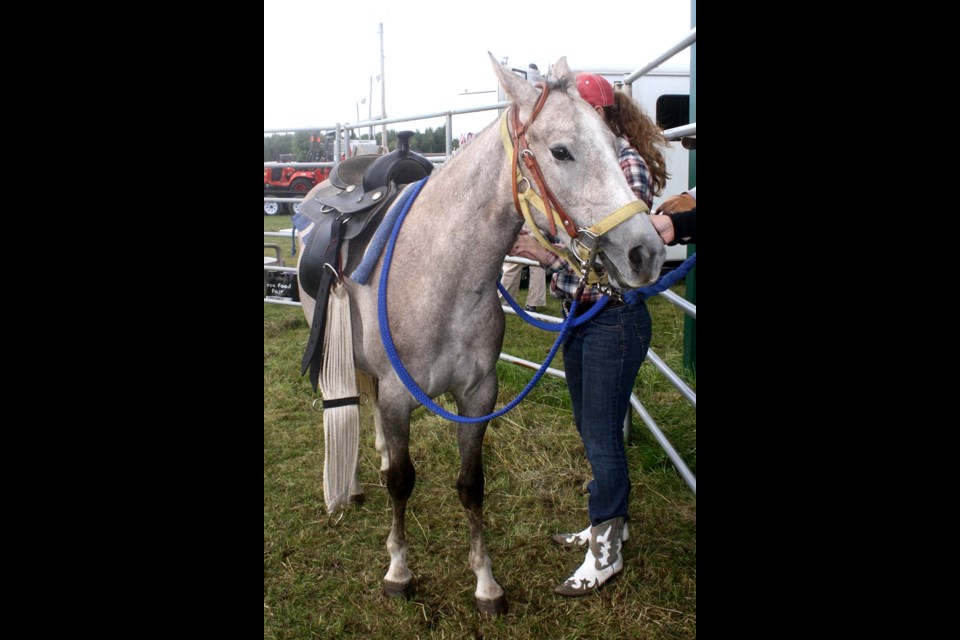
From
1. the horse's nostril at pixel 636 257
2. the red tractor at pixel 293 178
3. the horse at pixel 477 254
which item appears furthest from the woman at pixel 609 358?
the red tractor at pixel 293 178

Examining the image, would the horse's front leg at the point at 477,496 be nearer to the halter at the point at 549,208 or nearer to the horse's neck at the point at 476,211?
the horse's neck at the point at 476,211

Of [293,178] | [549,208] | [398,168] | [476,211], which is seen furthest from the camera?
[293,178]

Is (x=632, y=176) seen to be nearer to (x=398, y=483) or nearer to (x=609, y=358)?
(x=609, y=358)

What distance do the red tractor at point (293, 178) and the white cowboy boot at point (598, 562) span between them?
5.80 ft

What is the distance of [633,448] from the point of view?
3426mm

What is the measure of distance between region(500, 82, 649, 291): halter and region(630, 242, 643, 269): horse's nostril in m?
0.08

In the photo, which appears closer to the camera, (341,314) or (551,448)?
(341,314)

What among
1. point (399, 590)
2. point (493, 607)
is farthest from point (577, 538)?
point (399, 590)

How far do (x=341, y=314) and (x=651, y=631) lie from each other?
5.12ft

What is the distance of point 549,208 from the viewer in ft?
5.40

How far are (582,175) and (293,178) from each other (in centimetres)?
1208
